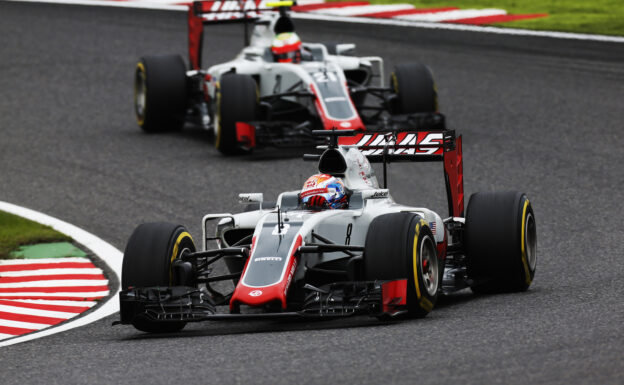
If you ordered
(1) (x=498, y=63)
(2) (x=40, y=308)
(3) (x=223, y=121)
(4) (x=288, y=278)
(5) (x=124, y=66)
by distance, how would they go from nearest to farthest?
1. (4) (x=288, y=278)
2. (2) (x=40, y=308)
3. (3) (x=223, y=121)
4. (1) (x=498, y=63)
5. (5) (x=124, y=66)

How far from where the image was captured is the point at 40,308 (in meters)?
11.8

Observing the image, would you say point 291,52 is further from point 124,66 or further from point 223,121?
point 124,66

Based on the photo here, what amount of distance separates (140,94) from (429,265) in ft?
38.2

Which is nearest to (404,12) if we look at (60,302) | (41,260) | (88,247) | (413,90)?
(413,90)

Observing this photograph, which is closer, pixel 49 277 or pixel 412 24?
pixel 49 277

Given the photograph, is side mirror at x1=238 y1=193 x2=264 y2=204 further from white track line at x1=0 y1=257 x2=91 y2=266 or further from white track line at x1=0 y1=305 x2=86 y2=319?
white track line at x1=0 y1=257 x2=91 y2=266

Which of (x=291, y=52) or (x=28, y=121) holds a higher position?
(x=291, y=52)

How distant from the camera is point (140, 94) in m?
21.2

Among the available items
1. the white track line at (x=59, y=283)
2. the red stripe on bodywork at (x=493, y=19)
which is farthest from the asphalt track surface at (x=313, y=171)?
the white track line at (x=59, y=283)

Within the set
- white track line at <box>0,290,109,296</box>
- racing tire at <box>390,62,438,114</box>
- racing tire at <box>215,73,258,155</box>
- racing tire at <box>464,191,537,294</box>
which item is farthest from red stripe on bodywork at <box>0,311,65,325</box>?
racing tire at <box>390,62,438,114</box>

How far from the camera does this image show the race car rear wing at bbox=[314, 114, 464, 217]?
37.9ft

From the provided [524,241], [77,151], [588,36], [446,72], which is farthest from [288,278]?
[588,36]

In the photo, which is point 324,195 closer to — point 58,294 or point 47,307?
point 47,307

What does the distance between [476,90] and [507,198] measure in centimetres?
1212
